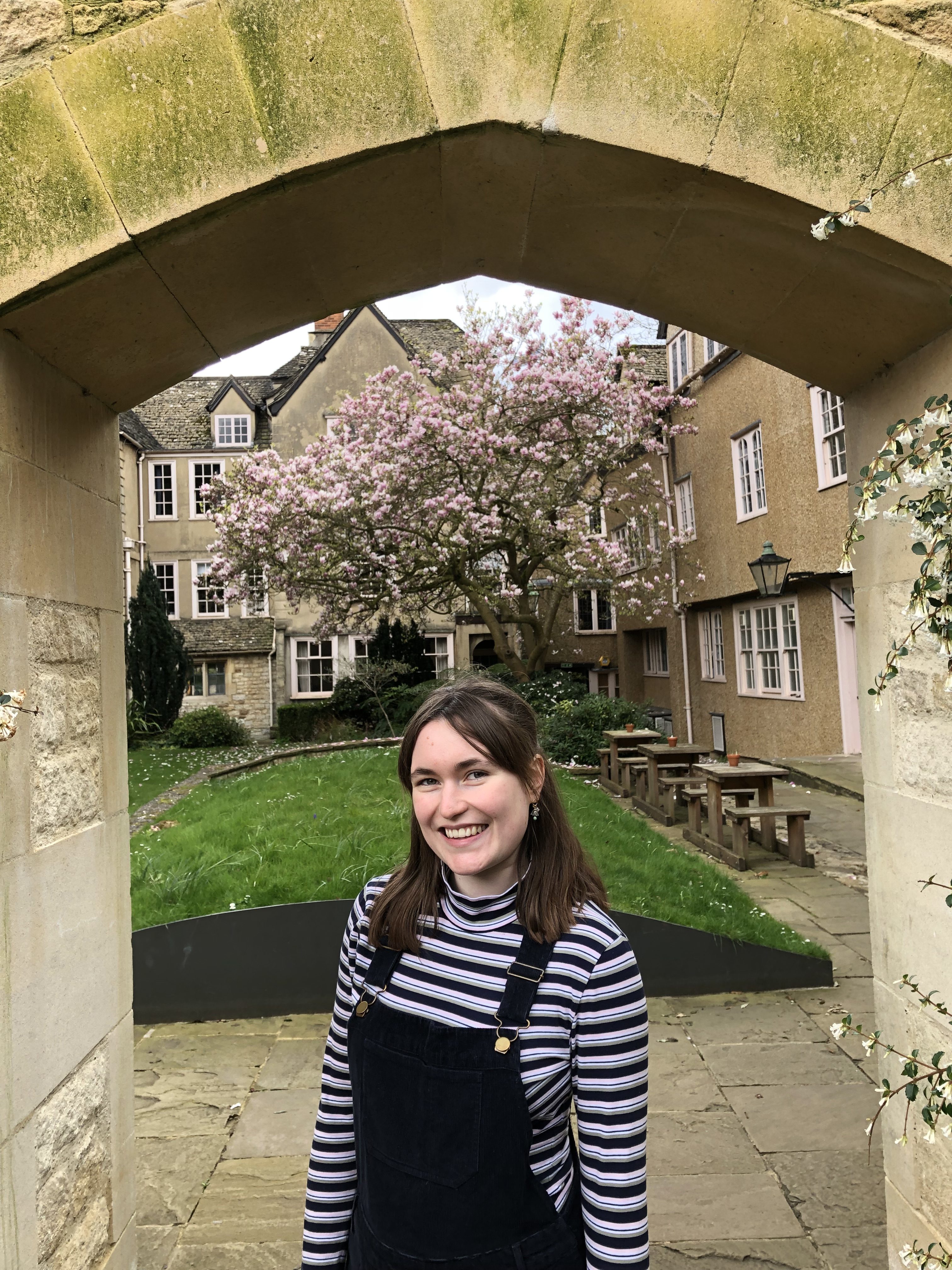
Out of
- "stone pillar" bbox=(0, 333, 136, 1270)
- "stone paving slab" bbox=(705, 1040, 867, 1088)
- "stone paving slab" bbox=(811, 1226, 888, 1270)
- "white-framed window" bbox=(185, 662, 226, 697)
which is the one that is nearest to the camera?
"stone pillar" bbox=(0, 333, 136, 1270)

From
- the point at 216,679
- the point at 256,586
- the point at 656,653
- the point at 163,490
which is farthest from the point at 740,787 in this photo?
the point at 163,490

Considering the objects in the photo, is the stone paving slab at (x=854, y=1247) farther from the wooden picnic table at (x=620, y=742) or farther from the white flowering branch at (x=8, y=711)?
the wooden picnic table at (x=620, y=742)

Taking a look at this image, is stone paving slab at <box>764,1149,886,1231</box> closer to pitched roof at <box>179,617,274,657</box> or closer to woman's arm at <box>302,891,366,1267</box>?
woman's arm at <box>302,891,366,1267</box>

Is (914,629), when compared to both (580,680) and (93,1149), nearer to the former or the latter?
(93,1149)

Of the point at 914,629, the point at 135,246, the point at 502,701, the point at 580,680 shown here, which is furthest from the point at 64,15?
the point at 580,680

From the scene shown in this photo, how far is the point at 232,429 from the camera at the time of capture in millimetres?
27422

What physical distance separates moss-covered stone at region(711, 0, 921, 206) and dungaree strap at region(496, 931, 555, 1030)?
5.35 feet

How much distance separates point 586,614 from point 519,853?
24756 mm

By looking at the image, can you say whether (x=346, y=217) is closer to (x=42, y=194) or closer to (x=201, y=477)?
(x=42, y=194)

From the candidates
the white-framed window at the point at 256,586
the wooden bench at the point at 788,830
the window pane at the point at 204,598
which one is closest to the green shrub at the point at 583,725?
the wooden bench at the point at 788,830

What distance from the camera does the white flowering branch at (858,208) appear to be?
1733mm

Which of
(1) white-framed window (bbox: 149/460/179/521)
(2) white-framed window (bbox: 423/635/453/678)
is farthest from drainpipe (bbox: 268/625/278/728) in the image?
(1) white-framed window (bbox: 149/460/179/521)

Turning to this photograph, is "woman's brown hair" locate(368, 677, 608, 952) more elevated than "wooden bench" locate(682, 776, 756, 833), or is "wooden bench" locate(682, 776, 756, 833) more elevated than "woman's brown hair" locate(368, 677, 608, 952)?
"woman's brown hair" locate(368, 677, 608, 952)

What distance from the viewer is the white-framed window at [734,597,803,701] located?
49.3ft
